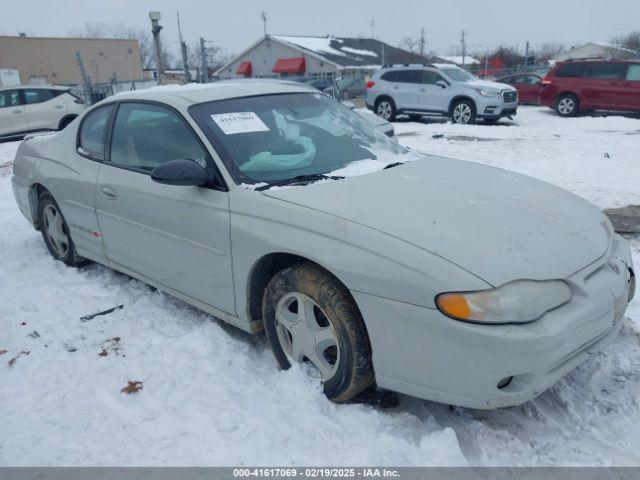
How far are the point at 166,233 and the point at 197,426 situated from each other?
1240 mm

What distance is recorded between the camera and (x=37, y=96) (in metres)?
14.3

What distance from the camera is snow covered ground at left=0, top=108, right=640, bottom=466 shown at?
2332 mm

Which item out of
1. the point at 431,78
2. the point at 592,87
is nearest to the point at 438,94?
the point at 431,78

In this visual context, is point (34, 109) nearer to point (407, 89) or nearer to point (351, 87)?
point (407, 89)

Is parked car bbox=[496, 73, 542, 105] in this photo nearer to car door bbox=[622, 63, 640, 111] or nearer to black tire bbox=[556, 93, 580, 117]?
black tire bbox=[556, 93, 580, 117]

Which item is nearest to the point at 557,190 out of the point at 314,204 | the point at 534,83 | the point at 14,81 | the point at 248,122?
the point at 314,204

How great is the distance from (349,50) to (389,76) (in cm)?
3597

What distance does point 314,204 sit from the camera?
255 centimetres

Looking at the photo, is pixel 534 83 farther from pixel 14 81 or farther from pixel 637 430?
pixel 14 81

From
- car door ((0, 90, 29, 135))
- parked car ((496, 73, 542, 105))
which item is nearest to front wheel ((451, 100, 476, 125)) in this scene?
parked car ((496, 73, 542, 105))

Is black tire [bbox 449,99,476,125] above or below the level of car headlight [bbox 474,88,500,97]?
below

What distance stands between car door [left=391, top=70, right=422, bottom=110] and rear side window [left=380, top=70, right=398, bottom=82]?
108 millimetres

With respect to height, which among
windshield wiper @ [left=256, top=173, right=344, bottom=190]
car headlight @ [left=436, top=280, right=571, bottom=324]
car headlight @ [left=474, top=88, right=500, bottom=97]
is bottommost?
car headlight @ [left=436, top=280, right=571, bottom=324]

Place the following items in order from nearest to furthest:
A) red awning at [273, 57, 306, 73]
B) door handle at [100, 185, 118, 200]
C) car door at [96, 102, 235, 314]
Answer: car door at [96, 102, 235, 314], door handle at [100, 185, 118, 200], red awning at [273, 57, 306, 73]
